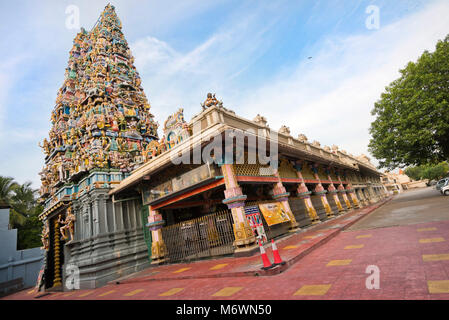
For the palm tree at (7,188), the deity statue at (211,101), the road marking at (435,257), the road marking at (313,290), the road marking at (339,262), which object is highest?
the palm tree at (7,188)

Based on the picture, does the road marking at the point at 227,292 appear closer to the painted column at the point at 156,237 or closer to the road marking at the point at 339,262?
the road marking at the point at 339,262

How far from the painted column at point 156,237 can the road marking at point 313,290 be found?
9.09 meters

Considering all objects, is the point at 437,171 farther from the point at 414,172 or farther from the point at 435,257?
the point at 435,257

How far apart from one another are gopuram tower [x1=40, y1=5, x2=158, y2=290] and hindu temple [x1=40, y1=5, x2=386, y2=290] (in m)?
0.07

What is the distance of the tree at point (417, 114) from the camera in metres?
17.0

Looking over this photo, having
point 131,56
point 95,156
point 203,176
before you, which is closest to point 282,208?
point 203,176

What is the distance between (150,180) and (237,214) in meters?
5.78

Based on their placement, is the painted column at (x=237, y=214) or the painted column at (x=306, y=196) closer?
Result: the painted column at (x=237, y=214)

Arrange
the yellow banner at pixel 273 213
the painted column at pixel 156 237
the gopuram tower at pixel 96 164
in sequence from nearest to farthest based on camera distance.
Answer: the yellow banner at pixel 273 213 → the painted column at pixel 156 237 → the gopuram tower at pixel 96 164

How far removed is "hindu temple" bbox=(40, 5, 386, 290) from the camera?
8.70 meters

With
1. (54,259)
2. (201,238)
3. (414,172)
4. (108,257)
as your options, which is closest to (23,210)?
(54,259)

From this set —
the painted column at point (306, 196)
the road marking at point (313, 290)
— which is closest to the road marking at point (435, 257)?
the road marking at point (313, 290)

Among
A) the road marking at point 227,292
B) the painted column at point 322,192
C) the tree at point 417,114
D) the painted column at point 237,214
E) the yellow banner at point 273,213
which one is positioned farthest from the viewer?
the tree at point 417,114

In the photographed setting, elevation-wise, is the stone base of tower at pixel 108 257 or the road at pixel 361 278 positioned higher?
the stone base of tower at pixel 108 257
